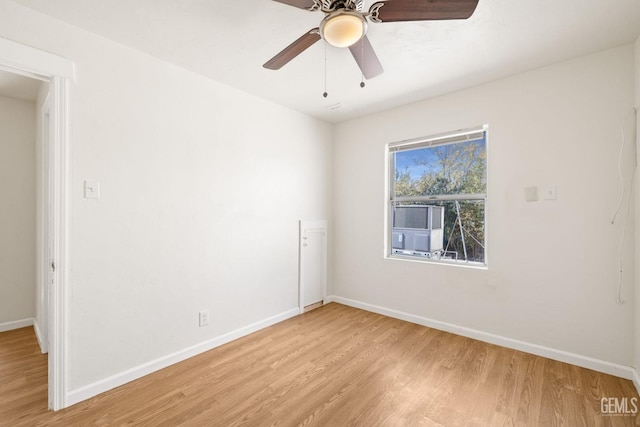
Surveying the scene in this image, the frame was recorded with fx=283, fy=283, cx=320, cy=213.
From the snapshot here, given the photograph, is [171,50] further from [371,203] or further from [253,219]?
[371,203]

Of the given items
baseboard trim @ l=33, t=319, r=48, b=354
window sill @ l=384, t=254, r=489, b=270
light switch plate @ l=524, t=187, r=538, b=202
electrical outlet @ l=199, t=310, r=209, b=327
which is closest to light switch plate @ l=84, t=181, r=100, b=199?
electrical outlet @ l=199, t=310, r=209, b=327

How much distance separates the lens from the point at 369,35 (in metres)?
2.02

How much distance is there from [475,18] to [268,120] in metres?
2.12

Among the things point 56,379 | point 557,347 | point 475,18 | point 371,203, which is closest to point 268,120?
point 371,203

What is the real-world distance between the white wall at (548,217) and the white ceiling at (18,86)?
3.87 meters

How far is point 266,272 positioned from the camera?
321 cm

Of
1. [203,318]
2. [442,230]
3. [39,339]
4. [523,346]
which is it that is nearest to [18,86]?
[39,339]

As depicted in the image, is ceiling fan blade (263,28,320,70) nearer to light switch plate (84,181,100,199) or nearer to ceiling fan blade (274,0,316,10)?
ceiling fan blade (274,0,316,10)

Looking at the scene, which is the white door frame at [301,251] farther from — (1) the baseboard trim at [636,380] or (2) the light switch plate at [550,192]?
(1) the baseboard trim at [636,380]

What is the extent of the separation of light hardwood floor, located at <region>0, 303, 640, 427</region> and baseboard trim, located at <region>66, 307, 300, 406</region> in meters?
0.06

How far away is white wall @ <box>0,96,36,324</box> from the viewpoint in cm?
303

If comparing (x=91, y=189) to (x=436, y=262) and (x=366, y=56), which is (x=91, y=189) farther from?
(x=436, y=262)

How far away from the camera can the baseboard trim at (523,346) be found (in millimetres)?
2176

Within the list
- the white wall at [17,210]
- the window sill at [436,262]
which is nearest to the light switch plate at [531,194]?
the window sill at [436,262]
